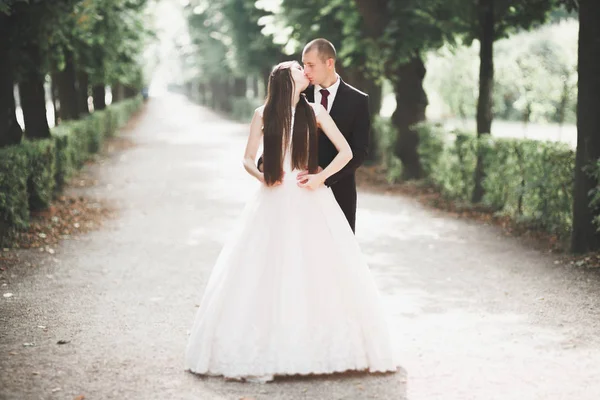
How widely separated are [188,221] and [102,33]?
7.00m

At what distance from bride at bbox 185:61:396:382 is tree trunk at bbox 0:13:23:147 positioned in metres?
8.01

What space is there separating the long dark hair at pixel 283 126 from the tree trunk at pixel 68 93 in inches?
643

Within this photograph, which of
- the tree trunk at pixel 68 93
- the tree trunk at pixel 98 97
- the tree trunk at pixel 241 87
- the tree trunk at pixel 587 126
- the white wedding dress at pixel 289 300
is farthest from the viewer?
the tree trunk at pixel 241 87

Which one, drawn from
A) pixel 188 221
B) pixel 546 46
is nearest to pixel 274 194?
pixel 188 221

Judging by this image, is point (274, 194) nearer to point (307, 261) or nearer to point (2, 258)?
point (307, 261)

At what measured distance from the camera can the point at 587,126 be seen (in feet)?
29.0

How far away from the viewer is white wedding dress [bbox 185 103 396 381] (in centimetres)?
491

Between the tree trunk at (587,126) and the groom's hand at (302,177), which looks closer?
the groom's hand at (302,177)

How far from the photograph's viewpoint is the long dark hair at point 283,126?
4984 mm

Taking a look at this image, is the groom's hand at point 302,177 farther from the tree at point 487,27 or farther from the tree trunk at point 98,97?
the tree trunk at point 98,97

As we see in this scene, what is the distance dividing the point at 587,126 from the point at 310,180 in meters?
5.17

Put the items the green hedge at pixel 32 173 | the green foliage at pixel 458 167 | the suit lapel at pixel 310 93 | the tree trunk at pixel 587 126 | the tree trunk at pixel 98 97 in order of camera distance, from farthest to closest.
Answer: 1. the tree trunk at pixel 98 97
2. the green foliage at pixel 458 167
3. the green hedge at pixel 32 173
4. the tree trunk at pixel 587 126
5. the suit lapel at pixel 310 93

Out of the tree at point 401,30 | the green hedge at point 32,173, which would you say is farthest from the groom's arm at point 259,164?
the tree at point 401,30

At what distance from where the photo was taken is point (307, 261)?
198 inches
